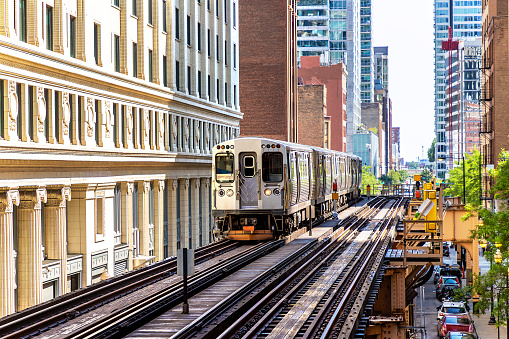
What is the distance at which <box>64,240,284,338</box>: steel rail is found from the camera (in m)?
14.4

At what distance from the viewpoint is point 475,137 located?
14075 centimetres

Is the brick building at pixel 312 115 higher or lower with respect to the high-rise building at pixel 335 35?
lower

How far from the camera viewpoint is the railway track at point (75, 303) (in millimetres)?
14977

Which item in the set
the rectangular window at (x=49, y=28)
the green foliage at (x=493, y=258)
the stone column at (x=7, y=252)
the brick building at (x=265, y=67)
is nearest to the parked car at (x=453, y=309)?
the green foliage at (x=493, y=258)

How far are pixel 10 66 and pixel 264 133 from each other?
187ft

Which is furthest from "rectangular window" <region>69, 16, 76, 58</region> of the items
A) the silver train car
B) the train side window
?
the train side window

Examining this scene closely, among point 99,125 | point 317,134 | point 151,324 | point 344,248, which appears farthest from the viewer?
point 317,134

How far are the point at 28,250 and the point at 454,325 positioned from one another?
20.3 m

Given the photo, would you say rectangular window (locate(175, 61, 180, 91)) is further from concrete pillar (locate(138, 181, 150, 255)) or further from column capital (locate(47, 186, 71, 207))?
column capital (locate(47, 186, 71, 207))

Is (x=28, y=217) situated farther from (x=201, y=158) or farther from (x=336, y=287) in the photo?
(x=201, y=158)

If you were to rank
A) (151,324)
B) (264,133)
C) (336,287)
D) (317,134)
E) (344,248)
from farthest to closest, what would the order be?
(317,134) → (264,133) → (344,248) → (336,287) → (151,324)

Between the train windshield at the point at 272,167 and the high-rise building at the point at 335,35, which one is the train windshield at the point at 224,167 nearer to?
the train windshield at the point at 272,167

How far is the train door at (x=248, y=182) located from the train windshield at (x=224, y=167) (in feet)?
1.42

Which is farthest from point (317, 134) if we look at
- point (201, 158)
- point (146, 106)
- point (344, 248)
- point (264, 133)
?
point (344, 248)
